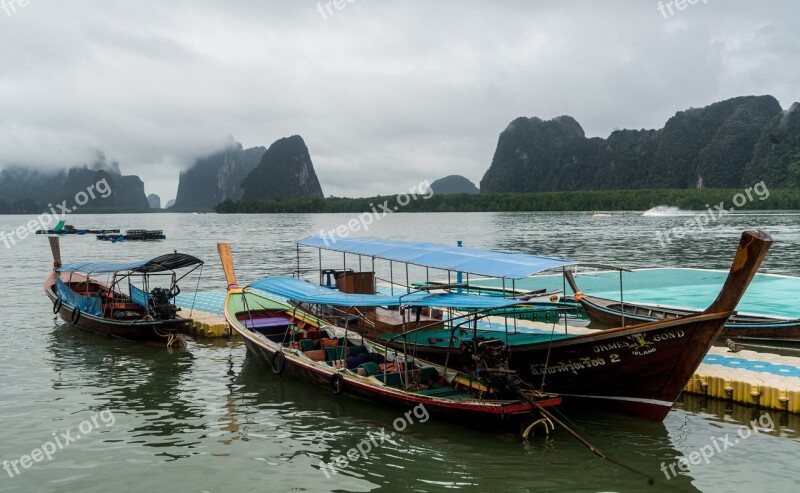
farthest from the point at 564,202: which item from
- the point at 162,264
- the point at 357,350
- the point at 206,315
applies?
the point at 357,350

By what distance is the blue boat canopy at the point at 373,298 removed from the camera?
34.0 ft

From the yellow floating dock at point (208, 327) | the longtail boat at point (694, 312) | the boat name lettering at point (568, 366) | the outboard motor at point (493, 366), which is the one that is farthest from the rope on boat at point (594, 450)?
the yellow floating dock at point (208, 327)

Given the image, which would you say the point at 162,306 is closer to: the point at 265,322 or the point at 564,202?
the point at 265,322

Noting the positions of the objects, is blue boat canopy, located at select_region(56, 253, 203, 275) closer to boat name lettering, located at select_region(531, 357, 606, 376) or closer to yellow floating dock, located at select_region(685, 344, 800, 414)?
boat name lettering, located at select_region(531, 357, 606, 376)

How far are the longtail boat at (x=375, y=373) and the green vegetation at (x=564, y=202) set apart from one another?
9887 cm

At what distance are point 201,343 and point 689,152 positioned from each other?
14809 centimetres

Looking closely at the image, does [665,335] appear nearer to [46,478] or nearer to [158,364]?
[46,478]

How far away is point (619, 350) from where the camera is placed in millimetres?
10047

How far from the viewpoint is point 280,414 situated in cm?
1124

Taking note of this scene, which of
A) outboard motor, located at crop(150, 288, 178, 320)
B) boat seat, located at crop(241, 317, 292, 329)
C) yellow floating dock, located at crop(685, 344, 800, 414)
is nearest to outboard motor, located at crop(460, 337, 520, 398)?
yellow floating dock, located at crop(685, 344, 800, 414)

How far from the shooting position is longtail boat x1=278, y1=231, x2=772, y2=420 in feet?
30.4

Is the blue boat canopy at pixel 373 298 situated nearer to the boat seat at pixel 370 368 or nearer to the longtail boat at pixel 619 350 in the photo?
the longtail boat at pixel 619 350

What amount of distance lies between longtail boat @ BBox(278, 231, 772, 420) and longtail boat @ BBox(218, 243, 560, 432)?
0.57 m

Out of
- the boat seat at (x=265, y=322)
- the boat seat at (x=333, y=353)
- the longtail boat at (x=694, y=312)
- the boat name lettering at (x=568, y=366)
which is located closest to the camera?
the boat name lettering at (x=568, y=366)
